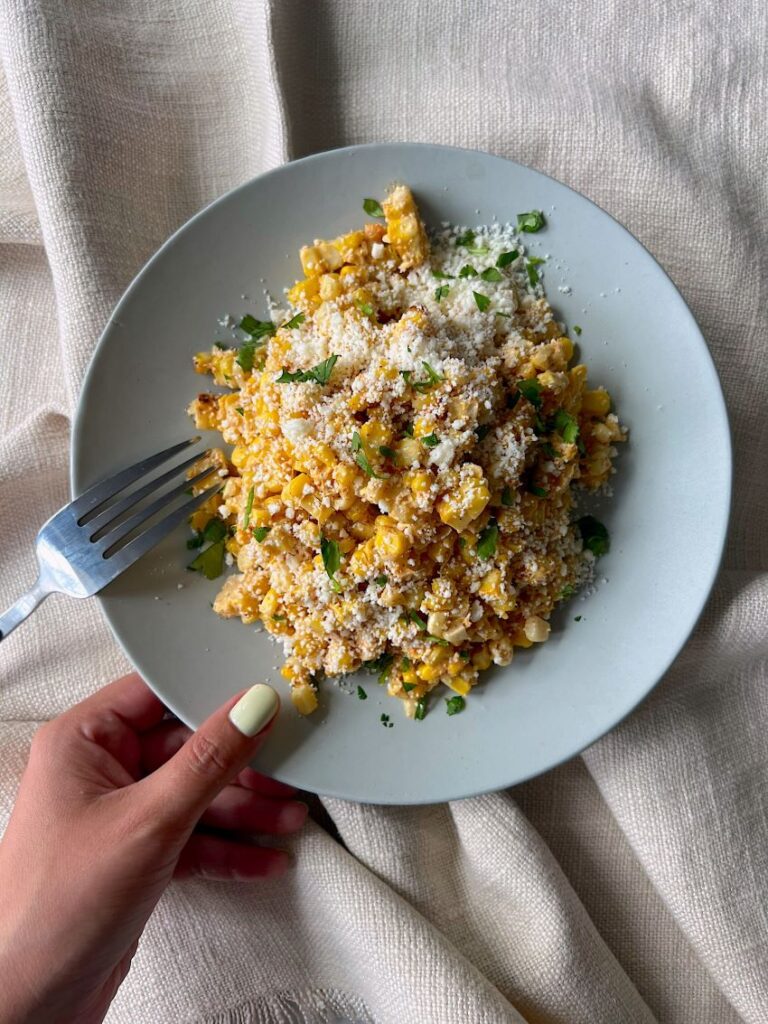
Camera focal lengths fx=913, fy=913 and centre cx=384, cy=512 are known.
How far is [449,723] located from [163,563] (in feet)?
2.48

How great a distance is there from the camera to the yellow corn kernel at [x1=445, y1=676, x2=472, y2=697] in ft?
6.71

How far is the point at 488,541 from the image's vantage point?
1.90 m

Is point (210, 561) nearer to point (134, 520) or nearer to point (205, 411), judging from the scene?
point (134, 520)

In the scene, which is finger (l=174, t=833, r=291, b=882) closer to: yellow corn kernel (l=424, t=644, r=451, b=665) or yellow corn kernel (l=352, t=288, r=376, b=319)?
yellow corn kernel (l=424, t=644, r=451, b=665)

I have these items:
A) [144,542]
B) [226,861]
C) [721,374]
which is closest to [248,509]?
[144,542]

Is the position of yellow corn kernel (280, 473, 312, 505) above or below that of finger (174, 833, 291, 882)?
above

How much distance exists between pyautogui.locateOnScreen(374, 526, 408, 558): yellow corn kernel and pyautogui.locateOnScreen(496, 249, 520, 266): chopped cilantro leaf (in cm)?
68

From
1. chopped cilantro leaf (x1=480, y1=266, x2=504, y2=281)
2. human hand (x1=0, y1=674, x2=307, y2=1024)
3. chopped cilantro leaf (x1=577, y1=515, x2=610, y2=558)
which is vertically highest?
chopped cilantro leaf (x1=480, y1=266, x2=504, y2=281)

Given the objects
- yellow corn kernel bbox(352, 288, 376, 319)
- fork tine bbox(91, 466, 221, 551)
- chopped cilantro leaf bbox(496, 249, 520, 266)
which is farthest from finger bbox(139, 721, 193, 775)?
chopped cilantro leaf bbox(496, 249, 520, 266)

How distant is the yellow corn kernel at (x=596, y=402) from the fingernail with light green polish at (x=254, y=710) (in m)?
0.95

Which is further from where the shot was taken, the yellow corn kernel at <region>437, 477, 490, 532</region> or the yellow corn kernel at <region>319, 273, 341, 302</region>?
the yellow corn kernel at <region>319, 273, 341, 302</region>

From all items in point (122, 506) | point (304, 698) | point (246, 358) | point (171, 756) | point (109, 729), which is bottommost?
point (171, 756)

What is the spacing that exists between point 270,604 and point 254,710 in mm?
231

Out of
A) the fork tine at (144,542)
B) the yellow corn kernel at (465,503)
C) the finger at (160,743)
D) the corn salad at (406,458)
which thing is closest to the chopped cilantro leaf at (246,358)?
the corn salad at (406,458)
